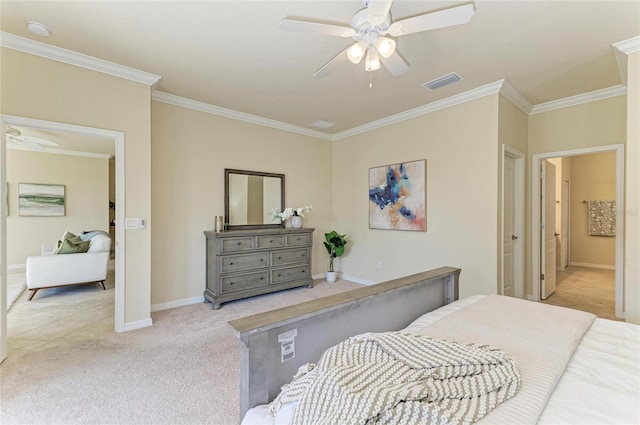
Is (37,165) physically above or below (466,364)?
above

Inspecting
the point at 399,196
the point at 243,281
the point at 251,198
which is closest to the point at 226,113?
the point at 251,198

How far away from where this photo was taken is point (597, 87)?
3.22 meters

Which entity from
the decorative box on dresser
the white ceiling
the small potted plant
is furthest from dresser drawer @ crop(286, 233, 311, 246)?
the white ceiling

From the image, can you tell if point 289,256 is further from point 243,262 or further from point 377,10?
point 377,10

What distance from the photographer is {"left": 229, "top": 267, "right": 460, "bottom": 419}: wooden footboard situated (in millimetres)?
1107

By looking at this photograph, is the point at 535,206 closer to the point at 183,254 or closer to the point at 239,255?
the point at 239,255

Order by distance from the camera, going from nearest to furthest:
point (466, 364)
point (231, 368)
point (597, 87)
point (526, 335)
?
point (466, 364) < point (526, 335) < point (231, 368) < point (597, 87)

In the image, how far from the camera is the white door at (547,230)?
3.91 metres

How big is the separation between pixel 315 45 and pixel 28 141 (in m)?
5.99

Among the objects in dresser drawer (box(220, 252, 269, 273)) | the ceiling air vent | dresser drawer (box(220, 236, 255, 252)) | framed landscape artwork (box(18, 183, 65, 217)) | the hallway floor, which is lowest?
the hallway floor

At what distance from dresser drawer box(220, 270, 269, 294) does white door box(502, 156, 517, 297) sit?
10.00ft

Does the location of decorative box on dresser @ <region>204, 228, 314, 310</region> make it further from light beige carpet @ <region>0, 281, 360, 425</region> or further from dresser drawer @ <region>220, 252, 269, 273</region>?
light beige carpet @ <region>0, 281, 360, 425</region>

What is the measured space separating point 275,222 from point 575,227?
705 cm

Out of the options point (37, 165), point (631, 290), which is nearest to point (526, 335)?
point (631, 290)
